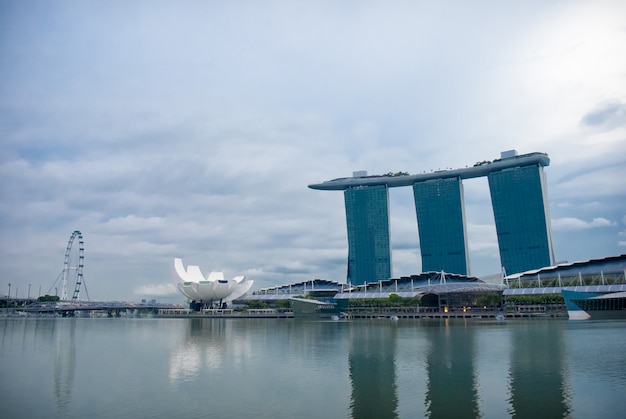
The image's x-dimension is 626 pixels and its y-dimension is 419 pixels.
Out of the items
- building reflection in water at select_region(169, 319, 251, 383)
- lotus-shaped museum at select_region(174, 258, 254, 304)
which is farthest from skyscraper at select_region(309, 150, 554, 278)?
building reflection in water at select_region(169, 319, 251, 383)

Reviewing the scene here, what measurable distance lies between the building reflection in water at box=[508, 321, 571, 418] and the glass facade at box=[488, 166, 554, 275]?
83.8 metres

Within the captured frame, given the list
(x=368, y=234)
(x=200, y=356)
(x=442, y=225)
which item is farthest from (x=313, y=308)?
(x=200, y=356)

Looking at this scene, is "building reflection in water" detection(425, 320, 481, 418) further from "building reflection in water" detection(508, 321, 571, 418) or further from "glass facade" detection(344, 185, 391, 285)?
"glass facade" detection(344, 185, 391, 285)

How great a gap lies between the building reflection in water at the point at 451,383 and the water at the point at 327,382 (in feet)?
0.15

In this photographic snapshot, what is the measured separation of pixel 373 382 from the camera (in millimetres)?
18203

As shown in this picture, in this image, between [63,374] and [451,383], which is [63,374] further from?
[451,383]

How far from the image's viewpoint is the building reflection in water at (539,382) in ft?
45.7

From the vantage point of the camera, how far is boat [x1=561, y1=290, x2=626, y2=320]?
5978 centimetres

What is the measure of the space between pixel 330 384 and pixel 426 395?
12.6 feet

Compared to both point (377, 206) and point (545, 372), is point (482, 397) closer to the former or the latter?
point (545, 372)

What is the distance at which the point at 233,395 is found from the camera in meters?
16.5

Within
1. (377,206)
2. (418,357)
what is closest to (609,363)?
(418,357)

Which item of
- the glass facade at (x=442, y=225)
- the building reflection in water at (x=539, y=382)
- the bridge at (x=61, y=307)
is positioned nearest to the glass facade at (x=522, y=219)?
the glass facade at (x=442, y=225)

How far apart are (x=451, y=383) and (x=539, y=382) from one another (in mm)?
3168
